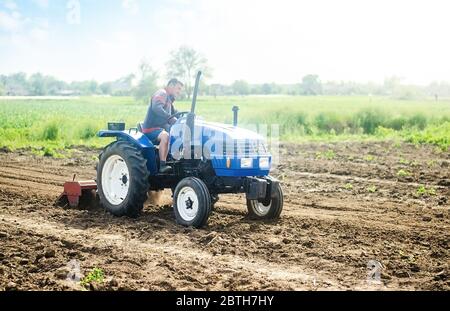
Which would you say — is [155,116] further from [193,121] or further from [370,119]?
[370,119]

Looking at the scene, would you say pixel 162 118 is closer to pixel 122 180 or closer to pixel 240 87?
pixel 122 180

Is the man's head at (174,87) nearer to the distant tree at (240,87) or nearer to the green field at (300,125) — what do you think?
the green field at (300,125)

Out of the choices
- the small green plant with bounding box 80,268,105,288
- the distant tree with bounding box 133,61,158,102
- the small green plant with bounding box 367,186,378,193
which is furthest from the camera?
the distant tree with bounding box 133,61,158,102

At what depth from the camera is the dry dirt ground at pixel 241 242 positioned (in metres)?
5.99

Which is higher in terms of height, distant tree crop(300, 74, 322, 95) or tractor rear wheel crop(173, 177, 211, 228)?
distant tree crop(300, 74, 322, 95)

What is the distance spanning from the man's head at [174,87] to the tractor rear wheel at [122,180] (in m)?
0.87

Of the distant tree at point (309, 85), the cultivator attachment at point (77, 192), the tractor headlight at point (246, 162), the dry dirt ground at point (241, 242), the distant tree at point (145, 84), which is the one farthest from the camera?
the distant tree at point (309, 85)

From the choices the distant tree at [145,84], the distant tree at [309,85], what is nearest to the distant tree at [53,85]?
the distant tree at [145,84]

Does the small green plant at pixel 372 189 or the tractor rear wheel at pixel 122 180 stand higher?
the tractor rear wheel at pixel 122 180

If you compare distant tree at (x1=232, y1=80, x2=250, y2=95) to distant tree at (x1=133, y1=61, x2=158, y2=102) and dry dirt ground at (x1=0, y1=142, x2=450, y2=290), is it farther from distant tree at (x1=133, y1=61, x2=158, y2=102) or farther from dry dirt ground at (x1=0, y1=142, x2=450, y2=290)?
dry dirt ground at (x1=0, y1=142, x2=450, y2=290)

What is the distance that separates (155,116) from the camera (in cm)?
872

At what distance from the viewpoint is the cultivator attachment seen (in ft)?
30.8

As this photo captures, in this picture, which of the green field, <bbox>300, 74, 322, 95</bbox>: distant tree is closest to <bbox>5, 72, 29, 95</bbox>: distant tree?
the green field

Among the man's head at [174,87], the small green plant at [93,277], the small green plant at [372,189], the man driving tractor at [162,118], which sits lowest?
the small green plant at [372,189]
